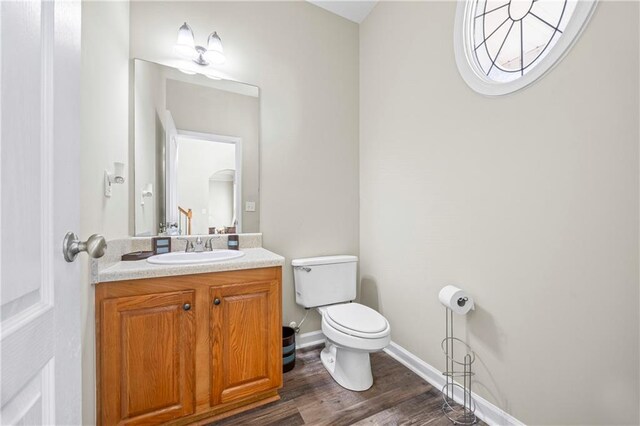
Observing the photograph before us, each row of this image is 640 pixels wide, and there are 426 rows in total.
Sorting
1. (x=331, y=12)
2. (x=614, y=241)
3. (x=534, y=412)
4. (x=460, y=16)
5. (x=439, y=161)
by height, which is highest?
(x=331, y=12)

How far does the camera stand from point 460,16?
156 cm

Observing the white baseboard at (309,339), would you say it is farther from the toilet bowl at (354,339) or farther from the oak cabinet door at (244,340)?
the oak cabinet door at (244,340)

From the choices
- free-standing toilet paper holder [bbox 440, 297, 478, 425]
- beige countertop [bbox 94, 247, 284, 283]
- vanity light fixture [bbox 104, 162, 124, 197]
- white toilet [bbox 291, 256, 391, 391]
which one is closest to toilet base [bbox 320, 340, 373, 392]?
white toilet [bbox 291, 256, 391, 391]

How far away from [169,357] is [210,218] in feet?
2.97

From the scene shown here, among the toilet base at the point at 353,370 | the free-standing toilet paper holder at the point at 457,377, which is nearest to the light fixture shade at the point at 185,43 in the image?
the toilet base at the point at 353,370

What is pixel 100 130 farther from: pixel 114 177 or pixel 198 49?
Answer: pixel 198 49

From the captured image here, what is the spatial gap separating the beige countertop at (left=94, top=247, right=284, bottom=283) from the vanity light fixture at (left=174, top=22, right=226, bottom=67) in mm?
1369

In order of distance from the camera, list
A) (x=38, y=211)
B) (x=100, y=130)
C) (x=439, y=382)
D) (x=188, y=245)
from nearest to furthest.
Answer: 1. (x=38, y=211)
2. (x=100, y=130)
3. (x=439, y=382)
4. (x=188, y=245)

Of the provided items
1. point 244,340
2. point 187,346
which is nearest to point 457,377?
point 244,340

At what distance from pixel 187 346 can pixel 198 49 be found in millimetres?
1866

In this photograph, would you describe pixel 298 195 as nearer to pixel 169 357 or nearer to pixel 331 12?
pixel 169 357

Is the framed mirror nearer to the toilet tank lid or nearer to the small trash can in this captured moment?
the toilet tank lid

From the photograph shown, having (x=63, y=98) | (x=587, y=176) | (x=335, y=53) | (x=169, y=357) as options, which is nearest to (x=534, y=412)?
(x=587, y=176)

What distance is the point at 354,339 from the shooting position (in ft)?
5.05
